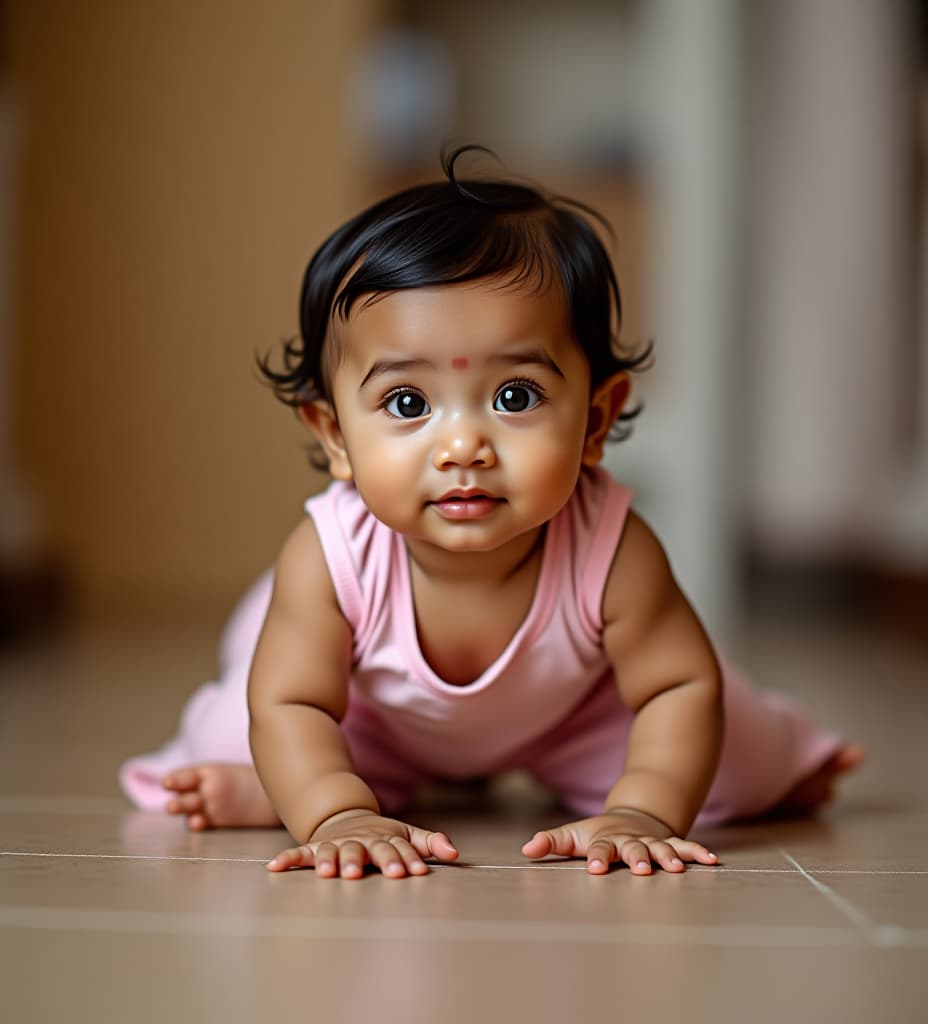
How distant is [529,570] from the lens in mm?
1030

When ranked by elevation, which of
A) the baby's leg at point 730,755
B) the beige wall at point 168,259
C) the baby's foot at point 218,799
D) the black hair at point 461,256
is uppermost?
the beige wall at point 168,259

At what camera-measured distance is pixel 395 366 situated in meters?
0.92

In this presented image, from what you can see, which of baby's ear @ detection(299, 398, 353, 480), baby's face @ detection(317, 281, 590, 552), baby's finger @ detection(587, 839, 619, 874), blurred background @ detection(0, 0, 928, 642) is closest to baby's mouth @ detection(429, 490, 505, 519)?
baby's face @ detection(317, 281, 590, 552)

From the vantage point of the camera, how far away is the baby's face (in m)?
0.91

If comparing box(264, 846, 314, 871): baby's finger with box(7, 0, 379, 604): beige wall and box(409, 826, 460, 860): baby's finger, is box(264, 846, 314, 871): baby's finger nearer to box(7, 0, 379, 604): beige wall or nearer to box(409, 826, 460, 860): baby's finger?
box(409, 826, 460, 860): baby's finger

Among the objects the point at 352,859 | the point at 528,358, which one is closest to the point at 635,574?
the point at 528,358

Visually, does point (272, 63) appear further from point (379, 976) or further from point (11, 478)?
point (379, 976)

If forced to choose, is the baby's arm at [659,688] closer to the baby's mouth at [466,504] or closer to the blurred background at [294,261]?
the baby's mouth at [466,504]

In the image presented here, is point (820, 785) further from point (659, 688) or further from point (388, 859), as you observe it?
point (388, 859)

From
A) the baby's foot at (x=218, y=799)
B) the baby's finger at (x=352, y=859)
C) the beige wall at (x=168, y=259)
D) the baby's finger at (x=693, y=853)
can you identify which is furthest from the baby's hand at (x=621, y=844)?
the beige wall at (x=168, y=259)

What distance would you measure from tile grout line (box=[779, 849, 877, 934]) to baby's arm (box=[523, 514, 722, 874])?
0.09 m

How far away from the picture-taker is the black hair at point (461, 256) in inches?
36.1

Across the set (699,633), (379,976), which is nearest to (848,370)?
(699,633)

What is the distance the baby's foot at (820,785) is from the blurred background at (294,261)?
2524 millimetres
